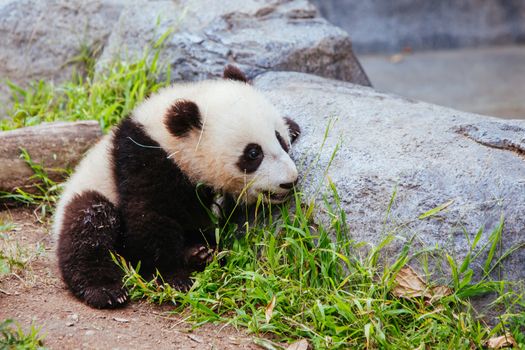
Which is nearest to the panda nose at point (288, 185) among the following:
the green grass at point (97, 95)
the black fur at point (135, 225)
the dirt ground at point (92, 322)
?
the black fur at point (135, 225)

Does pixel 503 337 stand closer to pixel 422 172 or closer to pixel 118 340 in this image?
pixel 422 172

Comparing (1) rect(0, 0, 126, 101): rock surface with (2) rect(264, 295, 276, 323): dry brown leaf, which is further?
(1) rect(0, 0, 126, 101): rock surface

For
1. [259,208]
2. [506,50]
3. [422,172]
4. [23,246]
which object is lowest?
[506,50]

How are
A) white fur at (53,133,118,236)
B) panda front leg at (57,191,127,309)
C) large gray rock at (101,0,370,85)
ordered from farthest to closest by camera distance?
large gray rock at (101,0,370,85), white fur at (53,133,118,236), panda front leg at (57,191,127,309)

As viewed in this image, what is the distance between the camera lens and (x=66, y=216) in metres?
4.42

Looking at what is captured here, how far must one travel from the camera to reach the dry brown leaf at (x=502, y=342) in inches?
141

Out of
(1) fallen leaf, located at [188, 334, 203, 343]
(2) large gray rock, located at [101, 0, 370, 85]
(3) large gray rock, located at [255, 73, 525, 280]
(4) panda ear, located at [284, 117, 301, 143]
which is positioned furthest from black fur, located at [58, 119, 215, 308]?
(2) large gray rock, located at [101, 0, 370, 85]

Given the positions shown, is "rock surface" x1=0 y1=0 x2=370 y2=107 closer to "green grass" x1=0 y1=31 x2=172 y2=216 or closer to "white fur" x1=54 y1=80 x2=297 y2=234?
"green grass" x1=0 y1=31 x2=172 y2=216

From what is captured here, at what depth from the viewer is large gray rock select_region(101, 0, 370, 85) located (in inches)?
249

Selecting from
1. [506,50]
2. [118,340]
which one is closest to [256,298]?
[118,340]

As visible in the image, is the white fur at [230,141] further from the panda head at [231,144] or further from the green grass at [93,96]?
the green grass at [93,96]

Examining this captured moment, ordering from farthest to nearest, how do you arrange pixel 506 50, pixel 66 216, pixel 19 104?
pixel 506 50, pixel 19 104, pixel 66 216

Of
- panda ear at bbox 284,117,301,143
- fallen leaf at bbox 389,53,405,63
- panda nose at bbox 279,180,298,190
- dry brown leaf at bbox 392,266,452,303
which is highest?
panda ear at bbox 284,117,301,143

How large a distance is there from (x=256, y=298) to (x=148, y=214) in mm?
840
